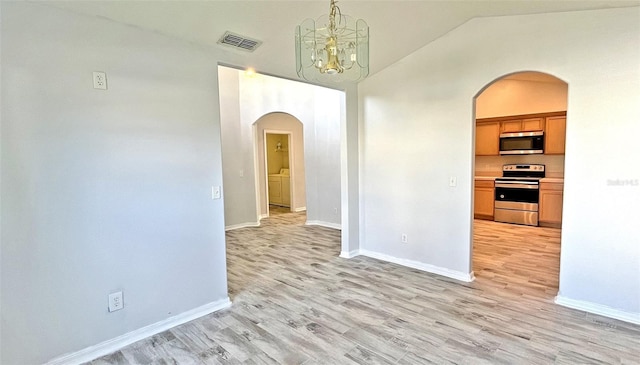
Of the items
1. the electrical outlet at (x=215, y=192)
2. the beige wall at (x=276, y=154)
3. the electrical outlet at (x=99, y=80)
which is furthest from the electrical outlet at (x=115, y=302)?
the beige wall at (x=276, y=154)

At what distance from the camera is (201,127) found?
2.79 meters

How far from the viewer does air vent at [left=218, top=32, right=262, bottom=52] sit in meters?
2.69

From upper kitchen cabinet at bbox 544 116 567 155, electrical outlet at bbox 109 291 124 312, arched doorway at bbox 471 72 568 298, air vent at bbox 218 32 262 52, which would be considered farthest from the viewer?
upper kitchen cabinet at bbox 544 116 567 155

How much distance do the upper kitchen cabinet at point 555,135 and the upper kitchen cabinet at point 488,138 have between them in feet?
2.79

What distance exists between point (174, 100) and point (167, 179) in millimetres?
661

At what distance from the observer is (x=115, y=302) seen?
2367 millimetres

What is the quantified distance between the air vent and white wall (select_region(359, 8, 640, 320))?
1.84m

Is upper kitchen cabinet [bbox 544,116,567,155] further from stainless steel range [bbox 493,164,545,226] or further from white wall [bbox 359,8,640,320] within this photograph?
white wall [bbox 359,8,640,320]

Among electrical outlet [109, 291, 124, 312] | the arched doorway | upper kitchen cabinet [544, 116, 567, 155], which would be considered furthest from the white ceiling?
upper kitchen cabinet [544, 116, 567, 155]

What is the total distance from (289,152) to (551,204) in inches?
226

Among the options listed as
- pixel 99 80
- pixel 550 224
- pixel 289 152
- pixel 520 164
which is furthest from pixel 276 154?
pixel 99 80

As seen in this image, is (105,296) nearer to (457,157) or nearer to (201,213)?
(201,213)

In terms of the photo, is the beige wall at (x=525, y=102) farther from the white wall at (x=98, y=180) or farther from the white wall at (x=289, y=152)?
the white wall at (x=98, y=180)

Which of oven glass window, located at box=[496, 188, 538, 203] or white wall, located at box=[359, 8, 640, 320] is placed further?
oven glass window, located at box=[496, 188, 538, 203]
